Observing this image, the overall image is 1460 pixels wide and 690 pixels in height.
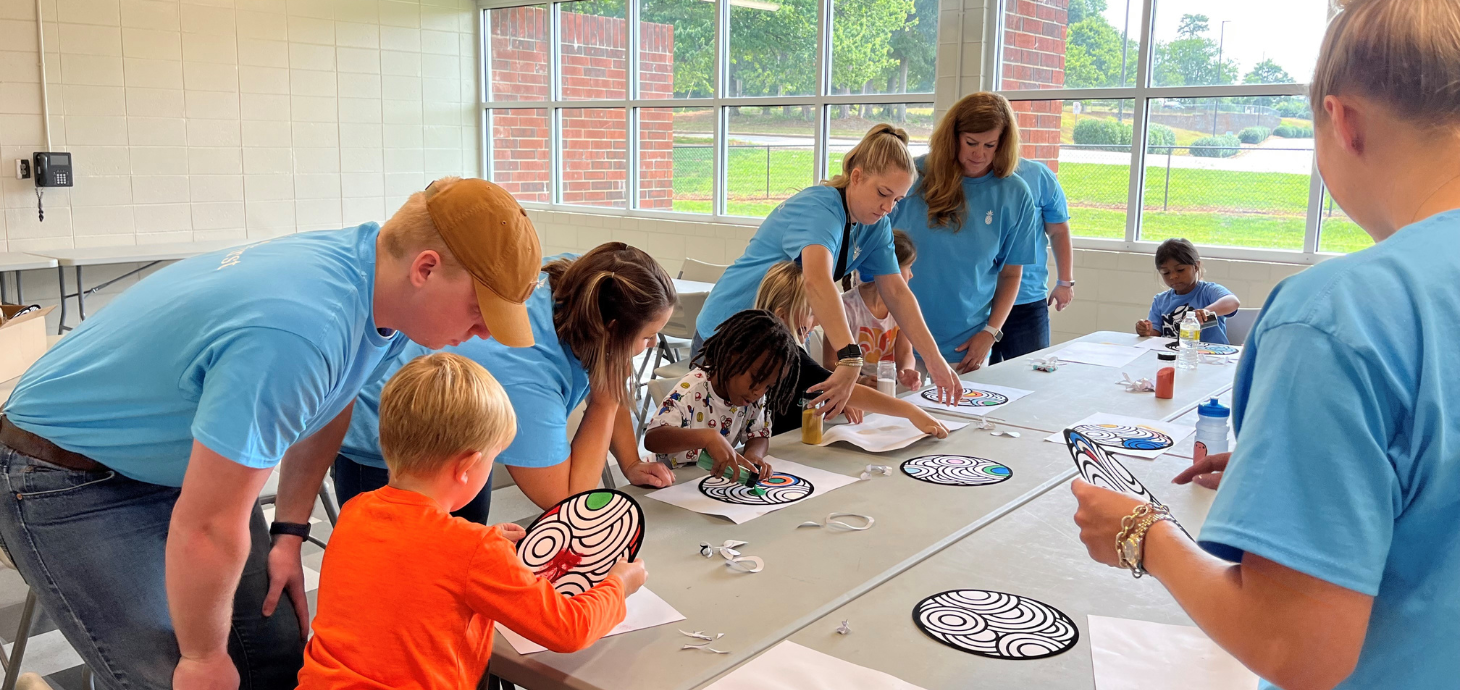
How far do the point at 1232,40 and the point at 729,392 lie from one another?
3.81 m

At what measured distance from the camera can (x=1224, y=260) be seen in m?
4.79

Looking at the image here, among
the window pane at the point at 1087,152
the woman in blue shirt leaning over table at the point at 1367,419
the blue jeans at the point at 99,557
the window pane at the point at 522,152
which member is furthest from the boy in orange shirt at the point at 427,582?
the window pane at the point at 522,152

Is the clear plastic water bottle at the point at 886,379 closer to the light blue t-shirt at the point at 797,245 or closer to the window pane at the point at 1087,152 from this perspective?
the light blue t-shirt at the point at 797,245

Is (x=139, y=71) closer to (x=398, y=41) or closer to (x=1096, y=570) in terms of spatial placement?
(x=398, y=41)

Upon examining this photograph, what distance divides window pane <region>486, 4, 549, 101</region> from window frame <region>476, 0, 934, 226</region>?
0.07 meters

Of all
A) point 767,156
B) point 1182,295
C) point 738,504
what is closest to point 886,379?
point 738,504

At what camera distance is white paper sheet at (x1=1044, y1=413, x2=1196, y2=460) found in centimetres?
229

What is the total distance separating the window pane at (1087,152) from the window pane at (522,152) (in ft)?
12.8

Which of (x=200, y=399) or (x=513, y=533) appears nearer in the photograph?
(x=200, y=399)

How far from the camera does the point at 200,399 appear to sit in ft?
3.72

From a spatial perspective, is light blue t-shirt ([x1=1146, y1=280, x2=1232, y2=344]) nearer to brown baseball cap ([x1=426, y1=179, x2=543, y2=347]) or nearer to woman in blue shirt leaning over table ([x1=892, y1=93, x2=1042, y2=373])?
woman in blue shirt leaning over table ([x1=892, y1=93, x2=1042, y2=373])

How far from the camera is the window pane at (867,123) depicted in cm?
582

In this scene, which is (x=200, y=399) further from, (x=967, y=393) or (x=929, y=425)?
(x=967, y=393)

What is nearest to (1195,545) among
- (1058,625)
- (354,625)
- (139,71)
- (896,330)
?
(1058,625)
